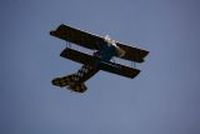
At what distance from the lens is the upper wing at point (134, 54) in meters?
48.3

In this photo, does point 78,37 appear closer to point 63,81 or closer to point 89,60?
point 89,60

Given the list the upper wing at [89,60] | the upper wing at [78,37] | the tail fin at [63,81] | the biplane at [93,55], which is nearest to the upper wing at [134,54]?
the biplane at [93,55]

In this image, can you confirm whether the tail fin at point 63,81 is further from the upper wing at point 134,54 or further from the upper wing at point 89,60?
the upper wing at point 134,54

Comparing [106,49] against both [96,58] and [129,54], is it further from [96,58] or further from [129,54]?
[129,54]

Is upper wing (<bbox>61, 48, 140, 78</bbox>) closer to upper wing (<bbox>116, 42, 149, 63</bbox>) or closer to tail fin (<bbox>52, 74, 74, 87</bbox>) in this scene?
upper wing (<bbox>116, 42, 149, 63</bbox>)

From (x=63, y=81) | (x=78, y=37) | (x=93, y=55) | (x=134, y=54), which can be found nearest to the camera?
(x=93, y=55)

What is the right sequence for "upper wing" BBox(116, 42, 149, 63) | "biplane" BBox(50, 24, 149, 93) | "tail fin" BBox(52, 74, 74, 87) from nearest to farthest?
"biplane" BBox(50, 24, 149, 93)
"upper wing" BBox(116, 42, 149, 63)
"tail fin" BBox(52, 74, 74, 87)

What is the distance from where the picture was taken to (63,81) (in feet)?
161

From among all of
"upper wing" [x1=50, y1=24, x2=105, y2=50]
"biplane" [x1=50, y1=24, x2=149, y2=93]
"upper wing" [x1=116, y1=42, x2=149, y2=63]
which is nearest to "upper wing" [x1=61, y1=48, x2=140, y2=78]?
"biplane" [x1=50, y1=24, x2=149, y2=93]

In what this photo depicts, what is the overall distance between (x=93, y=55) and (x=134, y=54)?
15.3ft

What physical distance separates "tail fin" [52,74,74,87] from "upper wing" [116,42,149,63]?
4.97 m

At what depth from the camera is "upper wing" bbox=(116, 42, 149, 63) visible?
4828cm

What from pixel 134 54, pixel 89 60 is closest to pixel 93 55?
pixel 89 60

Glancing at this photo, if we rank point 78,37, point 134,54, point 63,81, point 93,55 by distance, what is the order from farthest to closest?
1. point 63,81
2. point 134,54
3. point 78,37
4. point 93,55
